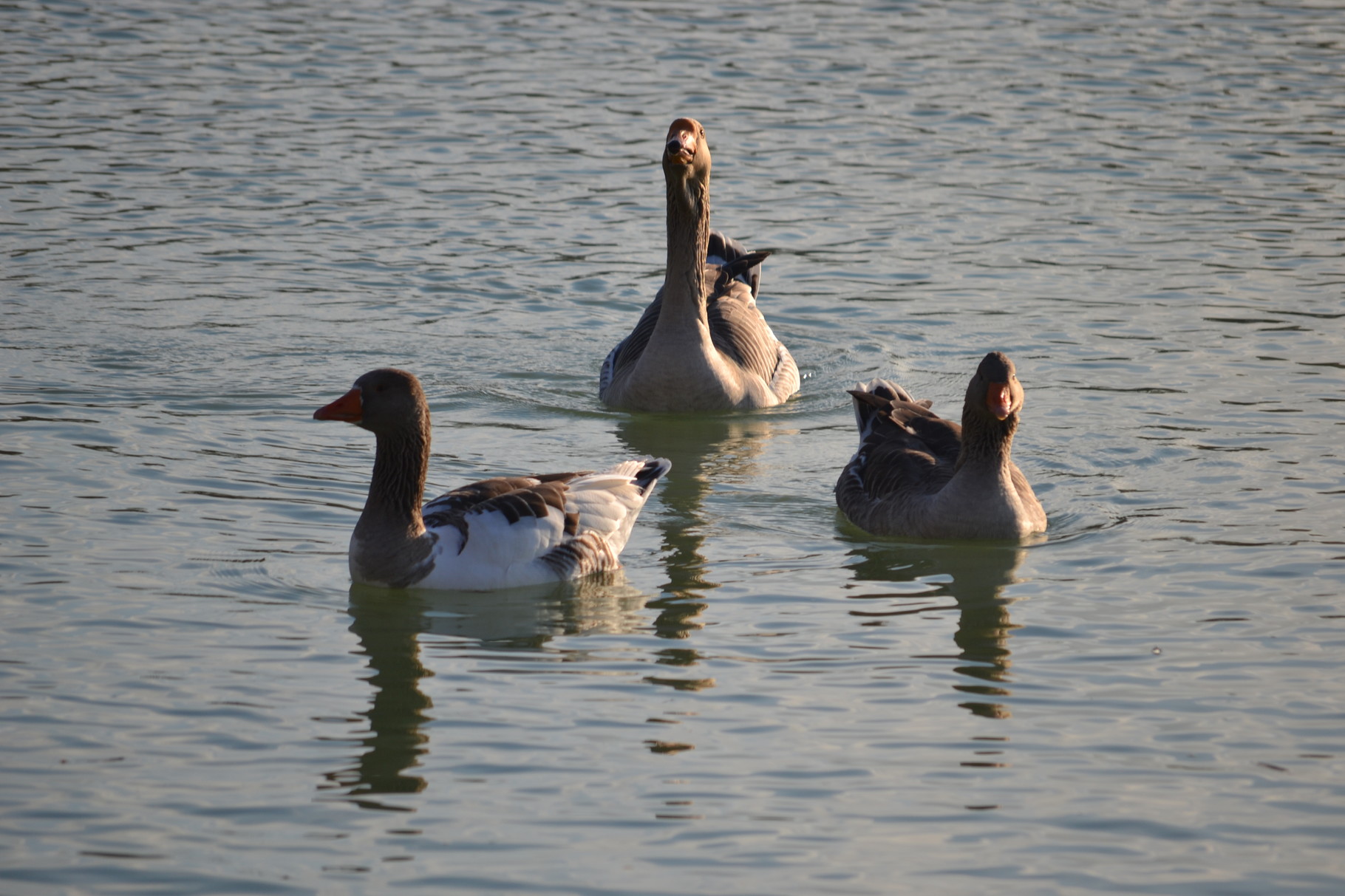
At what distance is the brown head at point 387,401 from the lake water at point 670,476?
1041mm

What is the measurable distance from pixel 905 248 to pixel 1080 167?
4.18m

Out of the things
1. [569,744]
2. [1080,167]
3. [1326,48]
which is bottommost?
[569,744]

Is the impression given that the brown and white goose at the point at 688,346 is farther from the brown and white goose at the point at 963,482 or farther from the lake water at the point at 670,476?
the brown and white goose at the point at 963,482

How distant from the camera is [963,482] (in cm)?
1181

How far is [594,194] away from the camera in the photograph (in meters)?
22.6

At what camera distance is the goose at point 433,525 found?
1059 cm

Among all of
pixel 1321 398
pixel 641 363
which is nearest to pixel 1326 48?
pixel 1321 398

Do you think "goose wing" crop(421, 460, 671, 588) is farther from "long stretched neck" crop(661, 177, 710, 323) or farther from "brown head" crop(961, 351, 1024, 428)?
"long stretched neck" crop(661, 177, 710, 323)

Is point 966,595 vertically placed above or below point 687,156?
below

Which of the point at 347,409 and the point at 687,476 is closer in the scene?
the point at 347,409

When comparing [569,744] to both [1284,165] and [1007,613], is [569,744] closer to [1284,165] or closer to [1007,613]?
[1007,613]

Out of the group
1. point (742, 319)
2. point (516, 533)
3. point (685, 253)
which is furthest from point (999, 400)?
point (742, 319)

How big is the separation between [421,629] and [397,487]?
3.21 feet

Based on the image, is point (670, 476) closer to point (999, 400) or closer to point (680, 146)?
point (680, 146)
